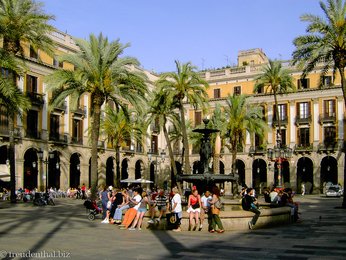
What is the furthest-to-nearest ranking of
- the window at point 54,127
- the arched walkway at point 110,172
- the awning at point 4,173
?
the arched walkway at point 110,172, the window at point 54,127, the awning at point 4,173

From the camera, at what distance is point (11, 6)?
30.7m

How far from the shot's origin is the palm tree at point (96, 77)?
89.2ft

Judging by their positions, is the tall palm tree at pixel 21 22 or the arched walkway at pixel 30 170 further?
the arched walkway at pixel 30 170

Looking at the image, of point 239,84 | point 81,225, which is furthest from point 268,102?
point 81,225

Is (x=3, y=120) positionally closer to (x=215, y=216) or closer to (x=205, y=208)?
(x=205, y=208)

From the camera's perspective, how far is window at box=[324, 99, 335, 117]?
2233 inches

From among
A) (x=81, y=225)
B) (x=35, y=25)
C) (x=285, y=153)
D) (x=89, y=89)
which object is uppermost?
(x=35, y=25)

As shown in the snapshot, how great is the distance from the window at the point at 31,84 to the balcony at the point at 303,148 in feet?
99.2

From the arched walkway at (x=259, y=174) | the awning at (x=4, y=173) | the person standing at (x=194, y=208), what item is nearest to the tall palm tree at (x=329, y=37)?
the person standing at (x=194, y=208)

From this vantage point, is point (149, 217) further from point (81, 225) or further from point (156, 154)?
point (156, 154)

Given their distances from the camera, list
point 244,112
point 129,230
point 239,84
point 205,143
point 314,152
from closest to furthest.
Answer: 1. point 129,230
2. point 205,143
3. point 244,112
4. point 314,152
5. point 239,84

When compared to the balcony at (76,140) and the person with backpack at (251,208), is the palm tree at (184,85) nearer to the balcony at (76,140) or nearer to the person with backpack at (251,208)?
the balcony at (76,140)

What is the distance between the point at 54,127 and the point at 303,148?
28138mm

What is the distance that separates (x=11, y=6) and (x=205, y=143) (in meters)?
16.4
